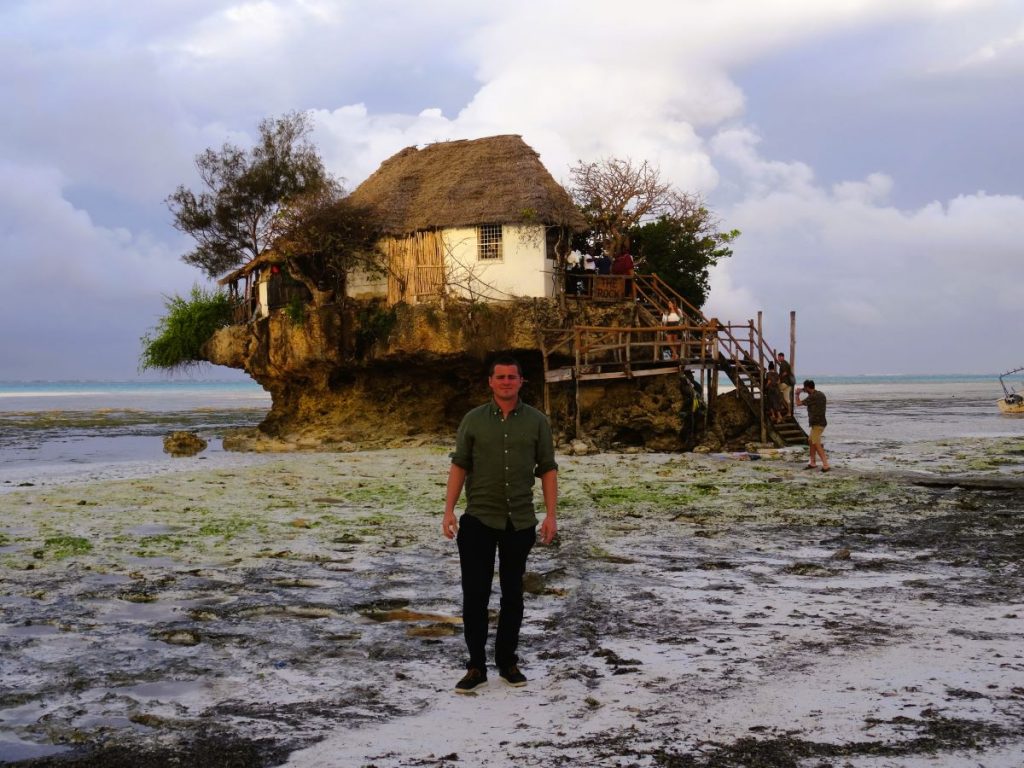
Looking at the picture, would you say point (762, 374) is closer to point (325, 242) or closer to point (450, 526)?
point (325, 242)

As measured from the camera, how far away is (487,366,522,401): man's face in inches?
221

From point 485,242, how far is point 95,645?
23.7 metres

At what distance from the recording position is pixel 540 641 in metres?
6.41

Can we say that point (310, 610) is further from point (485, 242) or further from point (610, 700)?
point (485, 242)

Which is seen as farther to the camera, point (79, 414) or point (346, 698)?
point (79, 414)

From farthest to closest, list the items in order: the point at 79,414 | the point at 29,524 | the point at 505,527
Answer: the point at 79,414 < the point at 29,524 < the point at 505,527

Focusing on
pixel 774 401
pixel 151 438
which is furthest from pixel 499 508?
pixel 151 438

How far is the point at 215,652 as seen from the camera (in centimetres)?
622

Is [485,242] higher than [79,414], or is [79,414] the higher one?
[485,242]

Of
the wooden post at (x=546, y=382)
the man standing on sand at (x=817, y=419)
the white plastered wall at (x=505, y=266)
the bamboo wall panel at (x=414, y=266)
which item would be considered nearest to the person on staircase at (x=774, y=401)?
the wooden post at (x=546, y=382)

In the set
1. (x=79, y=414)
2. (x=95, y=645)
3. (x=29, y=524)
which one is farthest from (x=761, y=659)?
(x=79, y=414)

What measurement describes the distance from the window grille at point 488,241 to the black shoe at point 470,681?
24195 mm

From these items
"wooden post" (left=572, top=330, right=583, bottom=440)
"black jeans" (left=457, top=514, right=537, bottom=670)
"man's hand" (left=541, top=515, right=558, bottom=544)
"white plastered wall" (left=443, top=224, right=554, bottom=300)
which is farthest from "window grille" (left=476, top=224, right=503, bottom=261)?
"black jeans" (left=457, top=514, right=537, bottom=670)

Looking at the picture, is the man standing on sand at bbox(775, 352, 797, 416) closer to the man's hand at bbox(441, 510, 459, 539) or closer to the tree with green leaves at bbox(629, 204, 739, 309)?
the tree with green leaves at bbox(629, 204, 739, 309)
